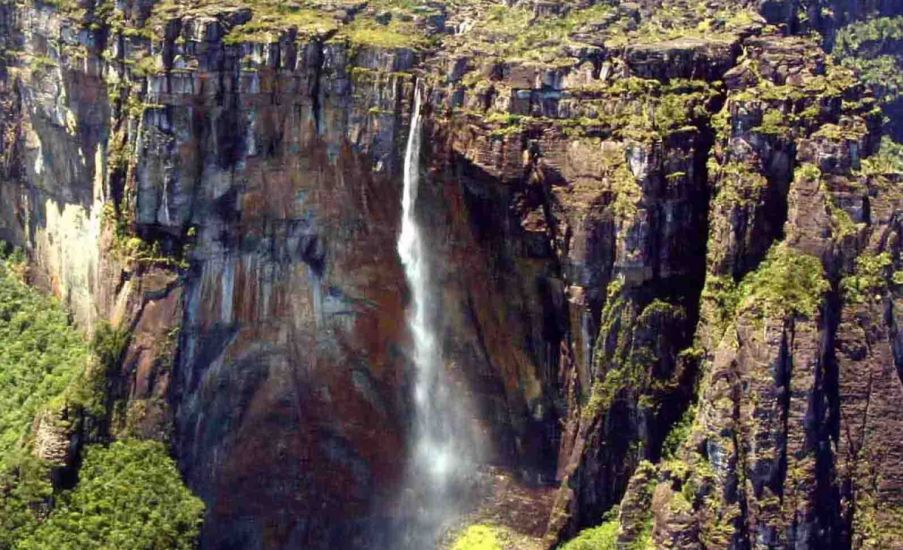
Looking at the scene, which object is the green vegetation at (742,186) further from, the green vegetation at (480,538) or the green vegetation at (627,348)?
the green vegetation at (480,538)

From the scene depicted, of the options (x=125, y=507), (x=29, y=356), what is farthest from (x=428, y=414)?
(x=29, y=356)

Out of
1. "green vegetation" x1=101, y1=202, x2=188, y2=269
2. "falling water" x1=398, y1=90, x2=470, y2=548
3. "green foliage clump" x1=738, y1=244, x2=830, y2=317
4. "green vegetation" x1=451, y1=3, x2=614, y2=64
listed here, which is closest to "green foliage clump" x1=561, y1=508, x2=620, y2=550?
"falling water" x1=398, y1=90, x2=470, y2=548

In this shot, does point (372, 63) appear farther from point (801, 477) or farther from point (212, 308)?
point (801, 477)

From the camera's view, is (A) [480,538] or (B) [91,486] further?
(A) [480,538]

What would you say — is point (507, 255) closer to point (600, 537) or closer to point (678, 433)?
point (678, 433)

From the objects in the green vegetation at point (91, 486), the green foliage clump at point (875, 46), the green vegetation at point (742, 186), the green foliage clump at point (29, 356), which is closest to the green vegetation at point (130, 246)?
the green vegetation at point (91, 486)

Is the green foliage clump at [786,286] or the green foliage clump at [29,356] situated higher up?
the green foliage clump at [786,286]

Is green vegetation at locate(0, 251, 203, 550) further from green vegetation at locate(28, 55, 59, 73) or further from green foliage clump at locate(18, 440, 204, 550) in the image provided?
green vegetation at locate(28, 55, 59, 73)
